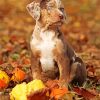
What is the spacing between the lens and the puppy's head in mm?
7109

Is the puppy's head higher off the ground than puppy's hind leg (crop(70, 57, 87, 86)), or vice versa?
the puppy's head

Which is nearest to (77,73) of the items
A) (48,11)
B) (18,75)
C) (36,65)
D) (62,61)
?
(62,61)

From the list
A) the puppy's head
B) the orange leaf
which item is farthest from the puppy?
the orange leaf

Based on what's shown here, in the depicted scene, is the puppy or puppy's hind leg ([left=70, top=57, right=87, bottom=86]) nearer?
the puppy

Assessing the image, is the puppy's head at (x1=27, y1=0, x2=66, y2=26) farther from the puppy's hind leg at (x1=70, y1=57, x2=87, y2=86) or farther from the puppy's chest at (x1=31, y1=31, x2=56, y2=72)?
the puppy's hind leg at (x1=70, y1=57, x2=87, y2=86)

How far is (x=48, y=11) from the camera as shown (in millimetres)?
7195

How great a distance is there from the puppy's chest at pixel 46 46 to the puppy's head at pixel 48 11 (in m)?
0.18

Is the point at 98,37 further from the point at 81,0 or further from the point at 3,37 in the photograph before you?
the point at 81,0

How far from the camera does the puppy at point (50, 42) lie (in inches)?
284

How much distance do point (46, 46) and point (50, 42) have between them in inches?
3.0

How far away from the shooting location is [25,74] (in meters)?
7.95

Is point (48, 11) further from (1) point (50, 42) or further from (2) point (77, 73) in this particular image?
(2) point (77, 73)

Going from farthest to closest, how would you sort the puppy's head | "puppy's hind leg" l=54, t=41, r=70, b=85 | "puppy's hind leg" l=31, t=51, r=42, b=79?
"puppy's hind leg" l=31, t=51, r=42, b=79 < "puppy's hind leg" l=54, t=41, r=70, b=85 < the puppy's head

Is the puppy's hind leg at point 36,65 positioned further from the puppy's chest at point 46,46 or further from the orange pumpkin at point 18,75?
the orange pumpkin at point 18,75
